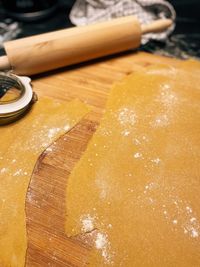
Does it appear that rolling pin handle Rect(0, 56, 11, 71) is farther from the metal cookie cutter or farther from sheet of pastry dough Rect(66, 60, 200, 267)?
sheet of pastry dough Rect(66, 60, 200, 267)

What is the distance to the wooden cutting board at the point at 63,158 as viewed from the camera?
27.7 inches

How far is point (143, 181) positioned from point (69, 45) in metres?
0.60

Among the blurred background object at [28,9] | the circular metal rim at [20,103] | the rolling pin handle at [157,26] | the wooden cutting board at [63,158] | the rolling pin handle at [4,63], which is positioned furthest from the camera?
the blurred background object at [28,9]

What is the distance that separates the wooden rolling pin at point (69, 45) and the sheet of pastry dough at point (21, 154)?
0.52 ft

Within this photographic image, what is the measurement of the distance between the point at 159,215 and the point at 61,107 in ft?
1.64

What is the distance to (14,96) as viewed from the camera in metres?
0.99

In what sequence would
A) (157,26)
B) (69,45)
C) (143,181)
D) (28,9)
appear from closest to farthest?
(143,181) < (69,45) < (157,26) < (28,9)

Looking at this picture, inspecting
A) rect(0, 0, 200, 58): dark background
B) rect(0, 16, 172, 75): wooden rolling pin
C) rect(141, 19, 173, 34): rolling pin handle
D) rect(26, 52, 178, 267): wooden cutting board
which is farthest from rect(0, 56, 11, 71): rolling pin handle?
rect(141, 19, 173, 34): rolling pin handle

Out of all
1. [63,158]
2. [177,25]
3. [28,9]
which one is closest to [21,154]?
[63,158]

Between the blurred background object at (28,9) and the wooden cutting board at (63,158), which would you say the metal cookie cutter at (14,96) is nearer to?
the wooden cutting board at (63,158)

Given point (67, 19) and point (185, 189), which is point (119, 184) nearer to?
point (185, 189)

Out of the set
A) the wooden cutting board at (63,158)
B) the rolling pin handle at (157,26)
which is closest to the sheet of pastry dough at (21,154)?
the wooden cutting board at (63,158)

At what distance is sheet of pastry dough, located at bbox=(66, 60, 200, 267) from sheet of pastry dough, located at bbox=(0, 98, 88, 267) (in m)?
0.12

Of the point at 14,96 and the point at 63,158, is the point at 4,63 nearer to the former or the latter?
the point at 14,96
